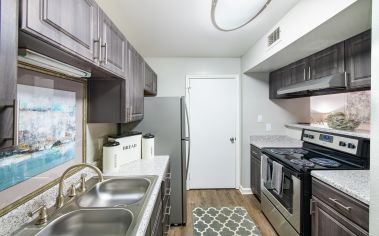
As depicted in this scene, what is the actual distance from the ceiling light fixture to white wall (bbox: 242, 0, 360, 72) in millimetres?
392

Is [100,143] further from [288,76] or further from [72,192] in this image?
[288,76]

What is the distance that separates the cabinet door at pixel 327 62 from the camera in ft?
6.14

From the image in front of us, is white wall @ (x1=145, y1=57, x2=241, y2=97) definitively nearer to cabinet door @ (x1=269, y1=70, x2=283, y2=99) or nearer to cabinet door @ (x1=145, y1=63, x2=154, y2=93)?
cabinet door @ (x1=269, y1=70, x2=283, y2=99)

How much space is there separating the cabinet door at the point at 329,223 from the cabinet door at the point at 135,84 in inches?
70.7

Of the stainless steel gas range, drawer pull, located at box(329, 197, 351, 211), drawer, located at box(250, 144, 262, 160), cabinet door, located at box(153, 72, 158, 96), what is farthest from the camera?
cabinet door, located at box(153, 72, 158, 96)

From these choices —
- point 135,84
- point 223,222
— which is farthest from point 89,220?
point 223,222

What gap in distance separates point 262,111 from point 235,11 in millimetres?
2197

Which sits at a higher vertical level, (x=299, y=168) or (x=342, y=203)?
(x=299, y=168)

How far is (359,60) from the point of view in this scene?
5.48 ft

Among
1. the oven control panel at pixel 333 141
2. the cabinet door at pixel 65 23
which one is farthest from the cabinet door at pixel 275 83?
the cabinet door at pixel 65 23

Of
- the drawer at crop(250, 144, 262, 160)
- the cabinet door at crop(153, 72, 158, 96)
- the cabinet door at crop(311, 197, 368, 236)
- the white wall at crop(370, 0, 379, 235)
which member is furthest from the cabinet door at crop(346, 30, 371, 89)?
the cabinet door at crop(153, 72, 158, 96)

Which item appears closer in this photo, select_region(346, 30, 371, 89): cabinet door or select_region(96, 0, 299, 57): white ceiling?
select_region(346, 30, 371, 89): cabinet door

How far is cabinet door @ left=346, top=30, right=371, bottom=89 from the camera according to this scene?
1584 millimetres

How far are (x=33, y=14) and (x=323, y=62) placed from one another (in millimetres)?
2435
